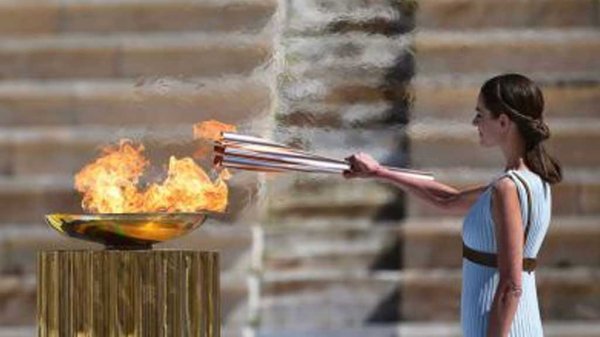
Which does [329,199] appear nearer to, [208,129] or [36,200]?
[208,129]

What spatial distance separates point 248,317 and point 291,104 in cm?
136

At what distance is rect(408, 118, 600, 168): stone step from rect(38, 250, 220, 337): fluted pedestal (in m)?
3.51

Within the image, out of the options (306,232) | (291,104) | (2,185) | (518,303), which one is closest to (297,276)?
(306,232)

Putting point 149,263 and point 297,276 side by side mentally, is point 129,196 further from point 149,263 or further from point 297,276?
point 297,276

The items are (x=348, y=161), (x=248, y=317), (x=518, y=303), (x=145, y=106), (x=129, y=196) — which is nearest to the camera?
(x=518, y=303)

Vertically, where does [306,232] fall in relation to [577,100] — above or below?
below

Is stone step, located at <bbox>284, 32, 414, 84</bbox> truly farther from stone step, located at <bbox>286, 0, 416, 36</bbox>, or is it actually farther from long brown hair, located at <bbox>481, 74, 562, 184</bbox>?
long brown hair, located at <bbox>481, 74, 562, 184</bbox>

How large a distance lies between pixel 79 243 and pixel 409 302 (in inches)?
74.1

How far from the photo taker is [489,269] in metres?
4.68

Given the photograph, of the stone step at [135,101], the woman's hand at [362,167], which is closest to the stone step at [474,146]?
the stone step at [135,101]

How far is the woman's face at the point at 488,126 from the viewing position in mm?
4652

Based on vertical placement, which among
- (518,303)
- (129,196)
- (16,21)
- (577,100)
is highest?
(16,21)

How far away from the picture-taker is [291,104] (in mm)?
8992

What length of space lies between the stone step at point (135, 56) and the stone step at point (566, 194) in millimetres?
1295
